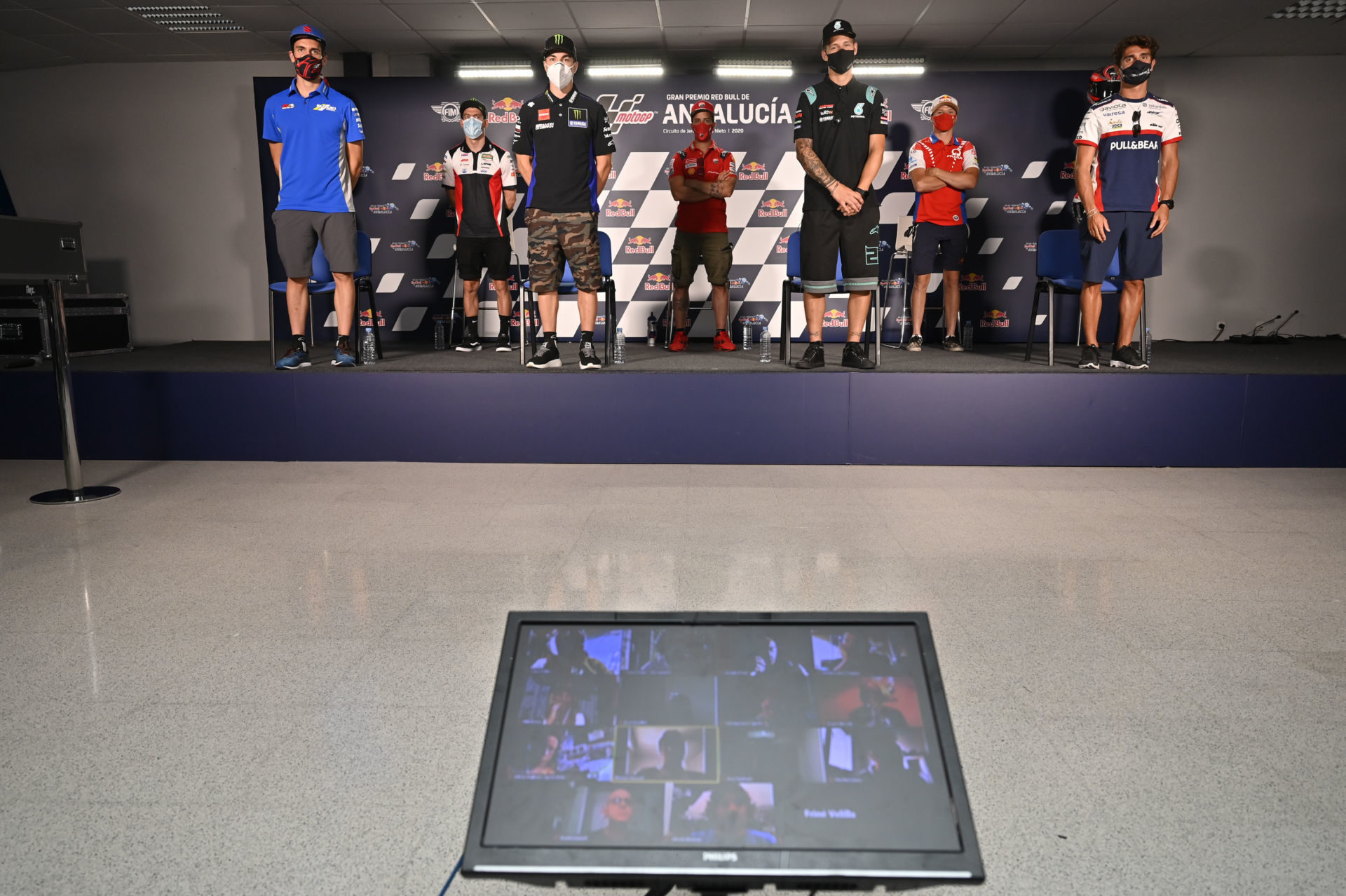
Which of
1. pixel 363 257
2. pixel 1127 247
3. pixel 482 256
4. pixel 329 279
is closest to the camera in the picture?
pixel 1127 247

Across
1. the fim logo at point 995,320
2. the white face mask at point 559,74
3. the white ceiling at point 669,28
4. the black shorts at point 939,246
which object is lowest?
the fim logo at point 995,320

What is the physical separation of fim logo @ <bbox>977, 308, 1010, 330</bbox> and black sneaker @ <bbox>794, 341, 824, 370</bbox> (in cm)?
306

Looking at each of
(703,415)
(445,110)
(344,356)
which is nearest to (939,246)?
(703,415)

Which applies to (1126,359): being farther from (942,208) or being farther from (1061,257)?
(942,208)

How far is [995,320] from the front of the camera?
21.6 ft

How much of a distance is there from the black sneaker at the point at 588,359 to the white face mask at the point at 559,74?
3.93 ft

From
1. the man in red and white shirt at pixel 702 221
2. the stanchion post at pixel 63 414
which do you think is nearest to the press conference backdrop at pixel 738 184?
the man in red and white shirt at pixel 702 221

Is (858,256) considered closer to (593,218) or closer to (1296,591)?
(593,218)

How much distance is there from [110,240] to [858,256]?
6365 millimetres

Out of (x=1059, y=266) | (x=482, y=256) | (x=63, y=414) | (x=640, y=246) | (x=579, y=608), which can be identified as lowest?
(x=579, y=608)

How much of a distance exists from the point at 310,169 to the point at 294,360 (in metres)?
0.89

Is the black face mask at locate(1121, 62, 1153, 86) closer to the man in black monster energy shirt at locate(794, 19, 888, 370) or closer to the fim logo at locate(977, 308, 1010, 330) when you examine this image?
the man in black monster energy shirt at locate(794, 19, 888, 370)

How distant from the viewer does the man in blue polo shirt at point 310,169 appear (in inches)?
154

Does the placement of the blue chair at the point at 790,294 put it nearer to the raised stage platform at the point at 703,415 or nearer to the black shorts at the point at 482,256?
the raised stage platform at the point at 703,415
